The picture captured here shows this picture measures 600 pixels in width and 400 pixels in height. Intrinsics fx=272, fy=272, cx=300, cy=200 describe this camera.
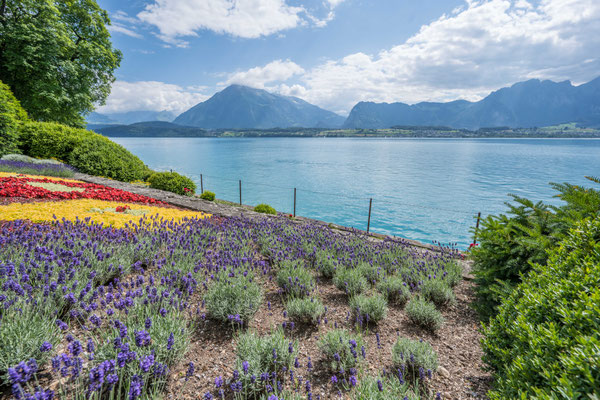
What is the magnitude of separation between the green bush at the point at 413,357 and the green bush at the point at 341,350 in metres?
0.39

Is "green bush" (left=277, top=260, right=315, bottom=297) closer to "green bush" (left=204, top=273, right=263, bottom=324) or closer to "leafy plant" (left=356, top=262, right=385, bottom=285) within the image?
"green bush" (left=204, top=273, right=263, bottom=324)

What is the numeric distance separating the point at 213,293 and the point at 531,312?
11.0 feet

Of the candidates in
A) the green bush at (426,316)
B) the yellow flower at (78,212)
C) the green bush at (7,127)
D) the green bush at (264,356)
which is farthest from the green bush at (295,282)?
the green bush at (7,127)

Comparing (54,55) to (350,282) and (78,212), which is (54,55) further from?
(350,282)

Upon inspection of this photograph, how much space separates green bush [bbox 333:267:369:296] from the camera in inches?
173

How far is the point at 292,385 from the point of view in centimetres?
261

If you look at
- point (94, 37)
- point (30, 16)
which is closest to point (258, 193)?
point (94, 37)

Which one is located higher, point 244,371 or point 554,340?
point 554,340

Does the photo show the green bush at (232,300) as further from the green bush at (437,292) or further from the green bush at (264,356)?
the green bush at (437,292)

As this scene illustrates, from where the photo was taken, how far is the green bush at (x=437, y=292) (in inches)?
176

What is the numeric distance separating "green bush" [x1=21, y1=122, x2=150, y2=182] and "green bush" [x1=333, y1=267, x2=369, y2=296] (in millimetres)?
17915

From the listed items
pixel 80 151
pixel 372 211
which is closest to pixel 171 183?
pixel 80 151

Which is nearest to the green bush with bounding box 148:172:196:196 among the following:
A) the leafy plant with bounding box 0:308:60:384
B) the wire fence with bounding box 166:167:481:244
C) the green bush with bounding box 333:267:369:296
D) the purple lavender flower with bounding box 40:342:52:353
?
the wire fence with bounding box 166:167:481:244

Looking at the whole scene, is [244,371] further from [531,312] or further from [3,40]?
[3,40]
